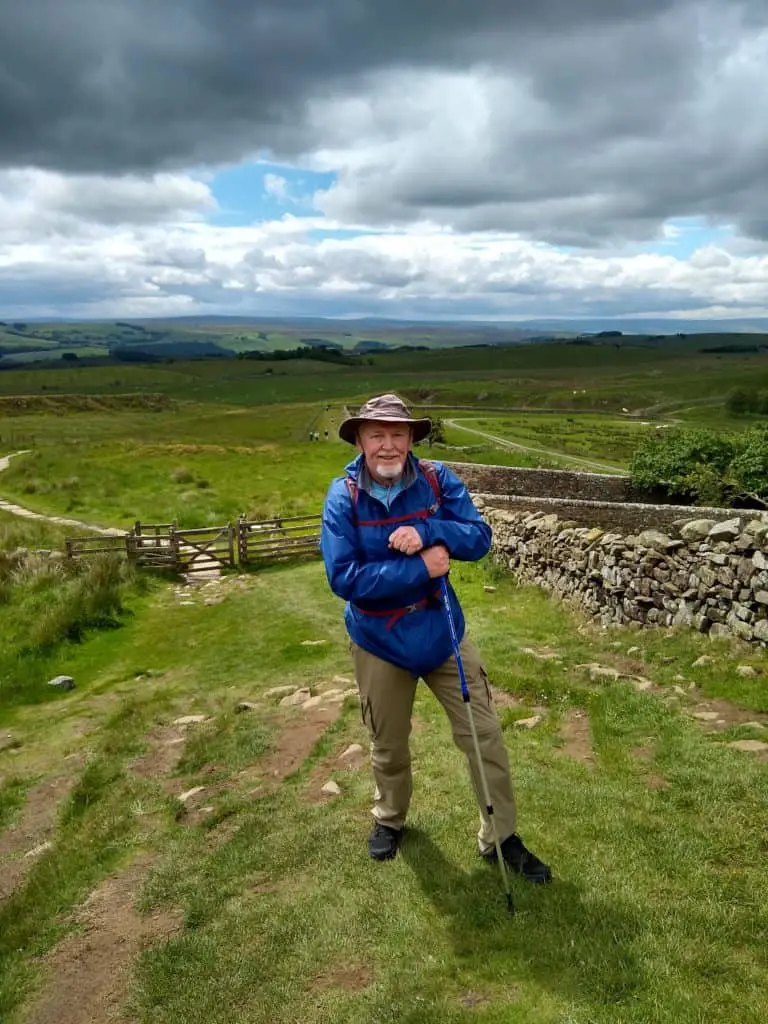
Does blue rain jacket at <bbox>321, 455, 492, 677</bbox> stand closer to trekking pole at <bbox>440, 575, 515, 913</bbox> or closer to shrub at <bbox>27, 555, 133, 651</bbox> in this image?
trekking pole at <bbox>440, 575, 515, 913</bbox>

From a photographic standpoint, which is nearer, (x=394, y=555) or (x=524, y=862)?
(x=394, y=555)

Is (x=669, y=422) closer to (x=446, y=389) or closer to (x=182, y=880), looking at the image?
(x=446, y=389)

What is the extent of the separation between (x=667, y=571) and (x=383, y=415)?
28.2 ft

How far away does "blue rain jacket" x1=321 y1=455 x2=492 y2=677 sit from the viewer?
16.8 feet

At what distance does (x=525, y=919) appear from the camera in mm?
4934

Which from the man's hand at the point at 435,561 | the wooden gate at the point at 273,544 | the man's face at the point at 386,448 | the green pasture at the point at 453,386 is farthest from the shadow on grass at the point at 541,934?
the green pasture at the point at 453,386

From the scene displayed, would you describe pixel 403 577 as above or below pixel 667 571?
above

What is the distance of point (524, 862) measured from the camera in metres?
5.41

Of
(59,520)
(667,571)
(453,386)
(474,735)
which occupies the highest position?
(474,735)

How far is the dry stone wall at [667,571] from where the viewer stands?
10.8 meters

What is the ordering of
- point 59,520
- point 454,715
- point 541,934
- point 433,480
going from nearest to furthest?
1. point 541,934
2. point 454,715
3. point 433,480
4. point 59,520

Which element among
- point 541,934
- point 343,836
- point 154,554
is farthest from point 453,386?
point 541,934

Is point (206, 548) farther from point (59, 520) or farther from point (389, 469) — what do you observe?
point (389, 469)

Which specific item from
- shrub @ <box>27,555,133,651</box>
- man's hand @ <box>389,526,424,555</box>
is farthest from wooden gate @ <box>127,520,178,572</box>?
man's hand @ <box>389,526,424,555</box>
